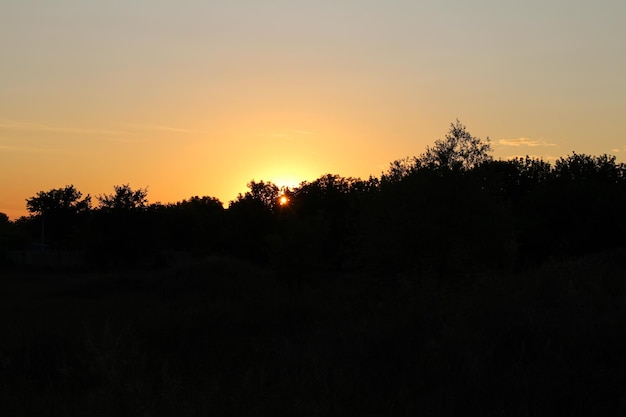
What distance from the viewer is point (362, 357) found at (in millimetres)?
8227

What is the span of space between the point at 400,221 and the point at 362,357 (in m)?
11.8

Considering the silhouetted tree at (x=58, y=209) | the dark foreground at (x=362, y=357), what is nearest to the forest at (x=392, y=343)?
the dark foreground at (x=362, y=357)

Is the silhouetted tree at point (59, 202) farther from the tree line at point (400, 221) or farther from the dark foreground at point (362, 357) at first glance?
the dark foreground at point (362, 357)

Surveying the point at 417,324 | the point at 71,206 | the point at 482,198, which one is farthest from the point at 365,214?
the point at 71,206

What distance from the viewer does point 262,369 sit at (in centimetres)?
792

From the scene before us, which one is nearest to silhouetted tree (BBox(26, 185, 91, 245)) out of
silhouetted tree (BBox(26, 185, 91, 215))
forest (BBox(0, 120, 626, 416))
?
silhouetted tree (BBox(26, 185, 91, 215))

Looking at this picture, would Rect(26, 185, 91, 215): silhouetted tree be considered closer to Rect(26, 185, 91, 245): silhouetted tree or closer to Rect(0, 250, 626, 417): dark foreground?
Rect(26, 185, 91, 245): silhouetted tree

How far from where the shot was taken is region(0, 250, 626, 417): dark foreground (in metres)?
6.51

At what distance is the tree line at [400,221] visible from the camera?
19.6 metres

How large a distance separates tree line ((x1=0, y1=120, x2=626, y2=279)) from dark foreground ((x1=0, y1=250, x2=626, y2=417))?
14.1 ft

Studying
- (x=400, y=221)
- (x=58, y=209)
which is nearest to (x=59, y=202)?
(x=58, y=209)

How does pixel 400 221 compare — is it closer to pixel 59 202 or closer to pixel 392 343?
pixel 392 343

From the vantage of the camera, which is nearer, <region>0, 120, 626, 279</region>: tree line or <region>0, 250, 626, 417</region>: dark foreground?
<region>0, 250, 626, 417</region>: dark foreground

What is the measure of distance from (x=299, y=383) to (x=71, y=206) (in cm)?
8283
